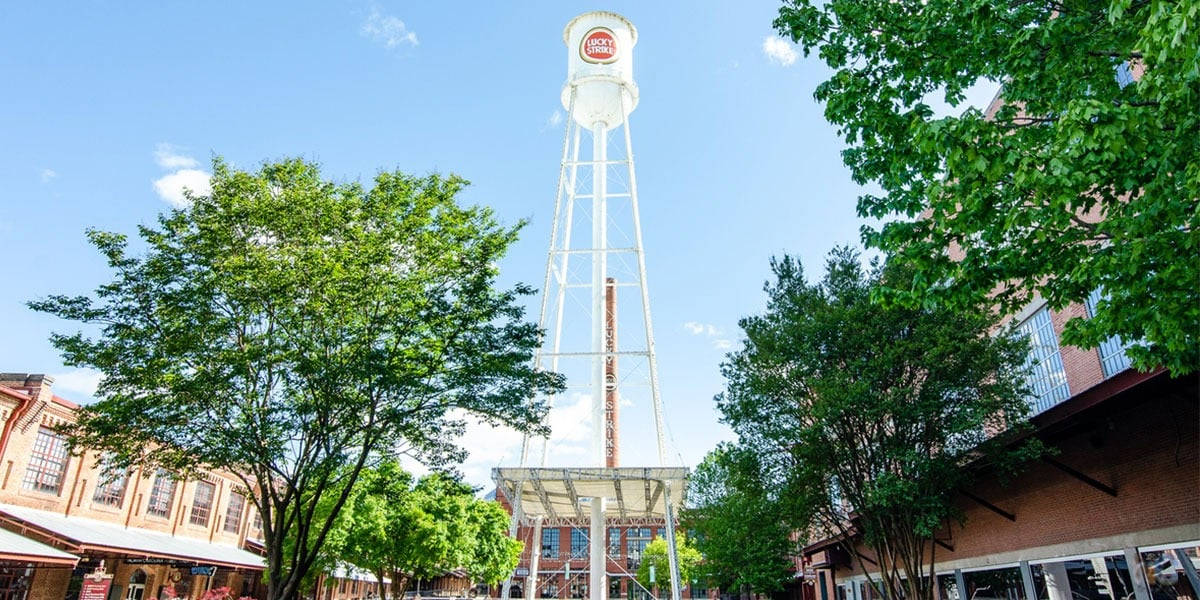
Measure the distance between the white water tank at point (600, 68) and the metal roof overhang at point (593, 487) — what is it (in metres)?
15.4

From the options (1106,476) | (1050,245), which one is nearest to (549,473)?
(1106,476)

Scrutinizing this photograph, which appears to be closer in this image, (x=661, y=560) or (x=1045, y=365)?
(x=1045, y=365)

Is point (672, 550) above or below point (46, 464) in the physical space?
below

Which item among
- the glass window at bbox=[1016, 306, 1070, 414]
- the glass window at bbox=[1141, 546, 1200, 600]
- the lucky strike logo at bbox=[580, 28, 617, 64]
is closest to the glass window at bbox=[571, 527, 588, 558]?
the lucky strike logo at bbox=[580, 28, 617, 64]

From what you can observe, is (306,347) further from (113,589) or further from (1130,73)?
(113,589)

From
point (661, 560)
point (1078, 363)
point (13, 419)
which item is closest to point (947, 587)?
point (1078, 363)

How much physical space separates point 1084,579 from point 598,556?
55.7ft

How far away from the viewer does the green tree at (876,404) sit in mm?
14594

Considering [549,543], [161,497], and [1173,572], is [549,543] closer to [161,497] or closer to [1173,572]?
[161,497]

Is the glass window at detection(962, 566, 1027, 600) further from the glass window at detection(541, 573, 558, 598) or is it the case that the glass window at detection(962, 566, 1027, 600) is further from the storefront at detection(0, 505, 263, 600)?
the glass window at detection(541, 573, 558, 598)

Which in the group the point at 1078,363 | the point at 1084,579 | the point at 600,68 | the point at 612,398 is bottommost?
the point at 1084,579

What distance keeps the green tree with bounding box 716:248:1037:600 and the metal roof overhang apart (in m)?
8.33

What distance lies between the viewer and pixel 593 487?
27.1m

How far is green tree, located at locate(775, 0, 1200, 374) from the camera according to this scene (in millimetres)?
6262
